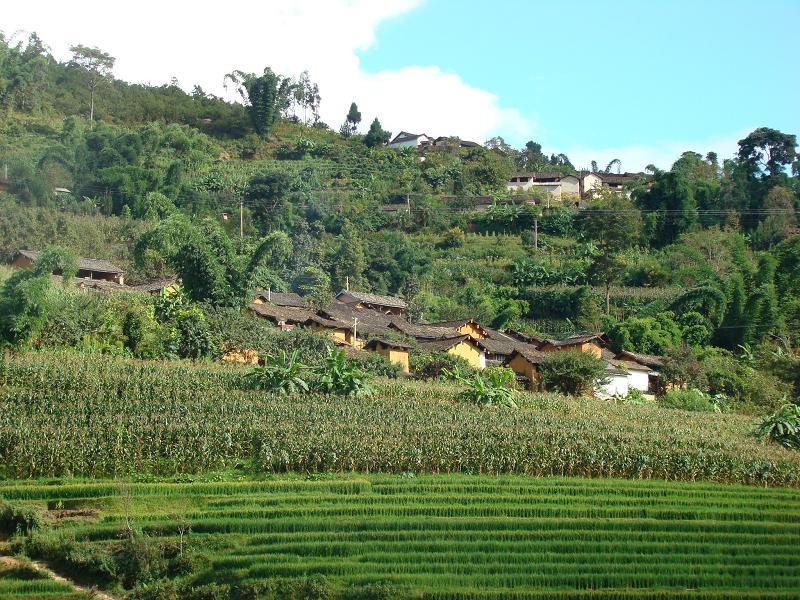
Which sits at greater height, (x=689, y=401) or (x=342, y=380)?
(x=342, y=380)

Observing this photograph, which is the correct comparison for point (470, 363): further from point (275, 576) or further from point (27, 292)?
point (275, 576)

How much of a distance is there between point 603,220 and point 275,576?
171 feet

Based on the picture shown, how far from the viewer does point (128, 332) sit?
120 ft

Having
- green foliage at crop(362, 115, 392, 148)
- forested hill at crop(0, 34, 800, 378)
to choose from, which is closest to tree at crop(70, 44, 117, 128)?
forested hill at crop(0, 34, 800, 378)

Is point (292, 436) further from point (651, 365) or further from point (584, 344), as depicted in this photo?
point (651, 365)

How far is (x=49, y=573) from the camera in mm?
20531

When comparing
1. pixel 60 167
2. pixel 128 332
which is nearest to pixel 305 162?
pixel 60 167

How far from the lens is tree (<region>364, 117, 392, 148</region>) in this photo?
91.4 meters

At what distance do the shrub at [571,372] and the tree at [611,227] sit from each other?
66.1ft

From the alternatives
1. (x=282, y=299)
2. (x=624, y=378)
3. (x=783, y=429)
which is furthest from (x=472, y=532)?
(x=282, y=299)

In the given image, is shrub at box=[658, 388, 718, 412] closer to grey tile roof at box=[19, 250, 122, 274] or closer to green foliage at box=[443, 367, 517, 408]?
green foliage at box=[443, 367, 517, 408]

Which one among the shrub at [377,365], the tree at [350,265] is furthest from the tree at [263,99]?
the shrub at [377,365]

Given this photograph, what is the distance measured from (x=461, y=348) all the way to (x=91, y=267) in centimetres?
1799

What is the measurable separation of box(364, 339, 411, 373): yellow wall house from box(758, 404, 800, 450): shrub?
15290mm
